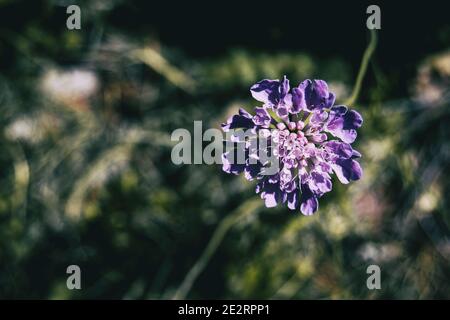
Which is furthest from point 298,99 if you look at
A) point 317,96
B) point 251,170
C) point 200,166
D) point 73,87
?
point 73,87

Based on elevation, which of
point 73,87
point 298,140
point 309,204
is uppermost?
point 73,87

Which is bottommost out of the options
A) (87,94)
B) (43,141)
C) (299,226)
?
(299,226)

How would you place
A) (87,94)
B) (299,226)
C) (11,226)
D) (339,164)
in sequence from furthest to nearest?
(87,94)
(11,226)
(299,226)
(339,164)

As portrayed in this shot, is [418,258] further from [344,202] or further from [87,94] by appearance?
[87,94]

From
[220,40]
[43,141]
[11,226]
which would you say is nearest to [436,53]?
[220,40]

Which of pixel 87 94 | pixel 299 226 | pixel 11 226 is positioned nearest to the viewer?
pixel 299 226

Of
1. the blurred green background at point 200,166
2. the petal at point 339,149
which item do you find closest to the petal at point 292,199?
the petal at point 339,149

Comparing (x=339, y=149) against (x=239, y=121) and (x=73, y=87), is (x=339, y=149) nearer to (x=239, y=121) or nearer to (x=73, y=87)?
(x=239, y=121)
